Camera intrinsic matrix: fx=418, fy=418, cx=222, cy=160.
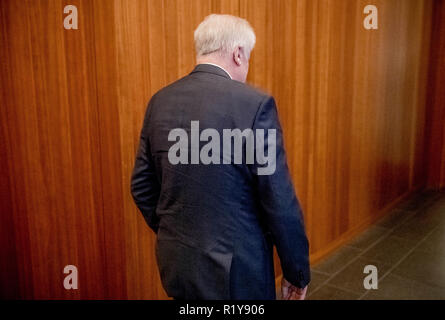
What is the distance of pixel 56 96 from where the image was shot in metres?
2.06

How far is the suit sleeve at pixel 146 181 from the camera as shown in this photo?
5.46 ft

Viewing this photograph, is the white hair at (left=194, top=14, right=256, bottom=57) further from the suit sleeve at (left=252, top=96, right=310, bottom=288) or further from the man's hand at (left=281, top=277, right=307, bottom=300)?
the man's hand at (left=281, top=277, right=307, bottom=300)

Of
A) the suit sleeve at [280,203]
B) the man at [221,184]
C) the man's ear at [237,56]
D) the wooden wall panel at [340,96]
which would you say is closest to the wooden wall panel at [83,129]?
the wooden wall panel at [340,96]

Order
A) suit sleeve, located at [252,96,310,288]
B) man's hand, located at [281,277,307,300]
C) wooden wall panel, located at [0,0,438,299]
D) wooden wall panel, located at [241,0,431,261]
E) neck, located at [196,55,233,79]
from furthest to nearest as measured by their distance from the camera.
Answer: wooden wall panel, located at [241,0,431,261] → wooden wall panel, located at [0,0,438,299] → man's hand, located at [281,277,307,300] → neck, located at [196,55,233,79] → suit sleeve, located at [252,96,310,288]

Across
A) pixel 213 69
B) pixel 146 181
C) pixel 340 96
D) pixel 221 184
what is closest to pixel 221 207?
pixel 221 184

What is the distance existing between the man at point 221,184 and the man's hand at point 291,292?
1.9 inches

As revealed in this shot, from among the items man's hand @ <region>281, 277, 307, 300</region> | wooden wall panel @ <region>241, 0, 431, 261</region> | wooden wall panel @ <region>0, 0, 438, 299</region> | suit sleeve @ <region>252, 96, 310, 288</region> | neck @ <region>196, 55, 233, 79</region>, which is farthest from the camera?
wooden wall panel @ <region>241, 0, 431, 261</region>

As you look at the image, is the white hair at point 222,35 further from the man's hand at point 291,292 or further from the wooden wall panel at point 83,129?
the man's hand at point 291,292

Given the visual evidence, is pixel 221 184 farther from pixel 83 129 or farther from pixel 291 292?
pixel 83 129

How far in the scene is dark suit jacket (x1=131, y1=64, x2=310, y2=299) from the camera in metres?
1.46

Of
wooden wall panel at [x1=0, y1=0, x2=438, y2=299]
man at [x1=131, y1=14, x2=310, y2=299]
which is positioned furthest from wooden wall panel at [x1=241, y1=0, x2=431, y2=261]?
man at [x1=131, y1=14, x2=310, y2=299]

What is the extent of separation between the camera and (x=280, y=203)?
147 centimetres
